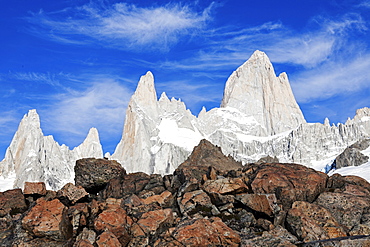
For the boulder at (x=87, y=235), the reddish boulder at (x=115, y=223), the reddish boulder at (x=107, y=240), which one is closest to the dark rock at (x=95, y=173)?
the reddish boulder at (x=115, y=223)

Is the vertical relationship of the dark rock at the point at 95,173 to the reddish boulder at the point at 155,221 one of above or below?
above

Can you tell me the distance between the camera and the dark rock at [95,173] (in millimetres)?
40562

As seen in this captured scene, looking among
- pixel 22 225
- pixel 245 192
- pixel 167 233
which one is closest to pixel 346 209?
pixel 245 192

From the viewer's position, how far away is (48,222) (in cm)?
2620

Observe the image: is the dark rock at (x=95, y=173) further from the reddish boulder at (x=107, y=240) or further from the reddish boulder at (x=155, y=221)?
the reddish boulder at (x=107, y=240)

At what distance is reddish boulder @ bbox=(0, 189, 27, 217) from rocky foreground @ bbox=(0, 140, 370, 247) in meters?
0.09

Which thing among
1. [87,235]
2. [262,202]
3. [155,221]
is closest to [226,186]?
[262,202]

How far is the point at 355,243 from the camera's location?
20734mm

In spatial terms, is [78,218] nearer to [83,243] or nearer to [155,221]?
[83,243]

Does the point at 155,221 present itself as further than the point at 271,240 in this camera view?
Yes

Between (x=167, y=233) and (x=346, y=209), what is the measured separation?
48.8ft

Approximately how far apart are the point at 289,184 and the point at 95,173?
20538 millimetres

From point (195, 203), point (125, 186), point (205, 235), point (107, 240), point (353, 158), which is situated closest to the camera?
point (205, 235)

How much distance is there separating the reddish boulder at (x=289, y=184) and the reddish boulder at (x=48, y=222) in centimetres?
1528
